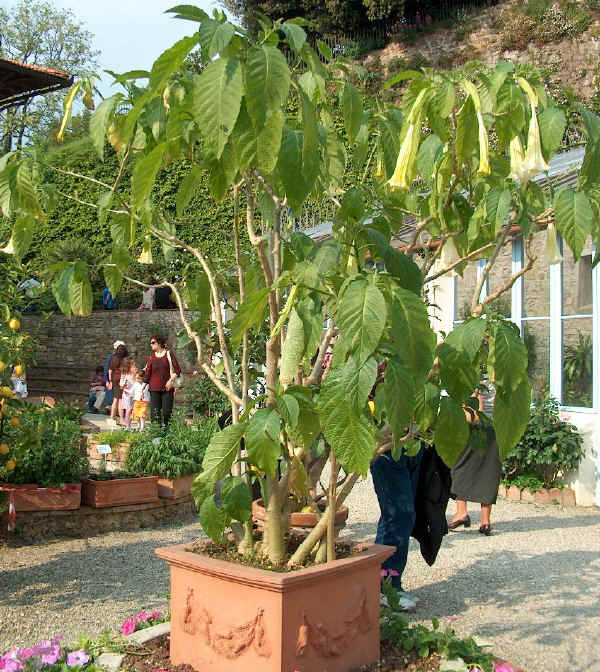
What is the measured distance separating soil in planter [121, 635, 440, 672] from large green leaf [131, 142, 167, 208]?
5.00 feet

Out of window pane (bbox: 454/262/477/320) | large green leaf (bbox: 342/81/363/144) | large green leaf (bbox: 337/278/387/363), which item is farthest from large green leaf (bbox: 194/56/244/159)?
window pane (bbox: 454/262/477/320)

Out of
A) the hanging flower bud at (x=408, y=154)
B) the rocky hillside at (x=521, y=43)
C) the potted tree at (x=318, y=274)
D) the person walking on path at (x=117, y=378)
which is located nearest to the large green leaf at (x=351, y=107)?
the potted tree at (x=318, y=274)

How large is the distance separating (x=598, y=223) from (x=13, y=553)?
15.2ft

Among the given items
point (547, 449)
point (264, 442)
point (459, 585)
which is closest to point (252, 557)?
point (264, 442)

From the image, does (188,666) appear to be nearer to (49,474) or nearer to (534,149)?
(534,149)

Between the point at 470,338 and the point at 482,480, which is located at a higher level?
→ the point at 470,338

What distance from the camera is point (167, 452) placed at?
6.89m

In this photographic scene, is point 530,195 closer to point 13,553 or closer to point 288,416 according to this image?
point 288,416

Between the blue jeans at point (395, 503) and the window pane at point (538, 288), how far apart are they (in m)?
4.64

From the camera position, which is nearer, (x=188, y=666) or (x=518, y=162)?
(x=518, y=162)

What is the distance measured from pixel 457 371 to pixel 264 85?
77 cm

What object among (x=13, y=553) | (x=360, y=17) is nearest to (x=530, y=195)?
(x=13, y=553)

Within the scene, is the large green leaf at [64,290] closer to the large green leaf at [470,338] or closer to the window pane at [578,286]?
the large green leaf at [470,338]

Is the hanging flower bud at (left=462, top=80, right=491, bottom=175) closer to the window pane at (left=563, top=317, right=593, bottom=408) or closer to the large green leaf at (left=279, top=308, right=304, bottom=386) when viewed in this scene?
the large green leaf at (left=279, top=308, right=304, bottom=386)
